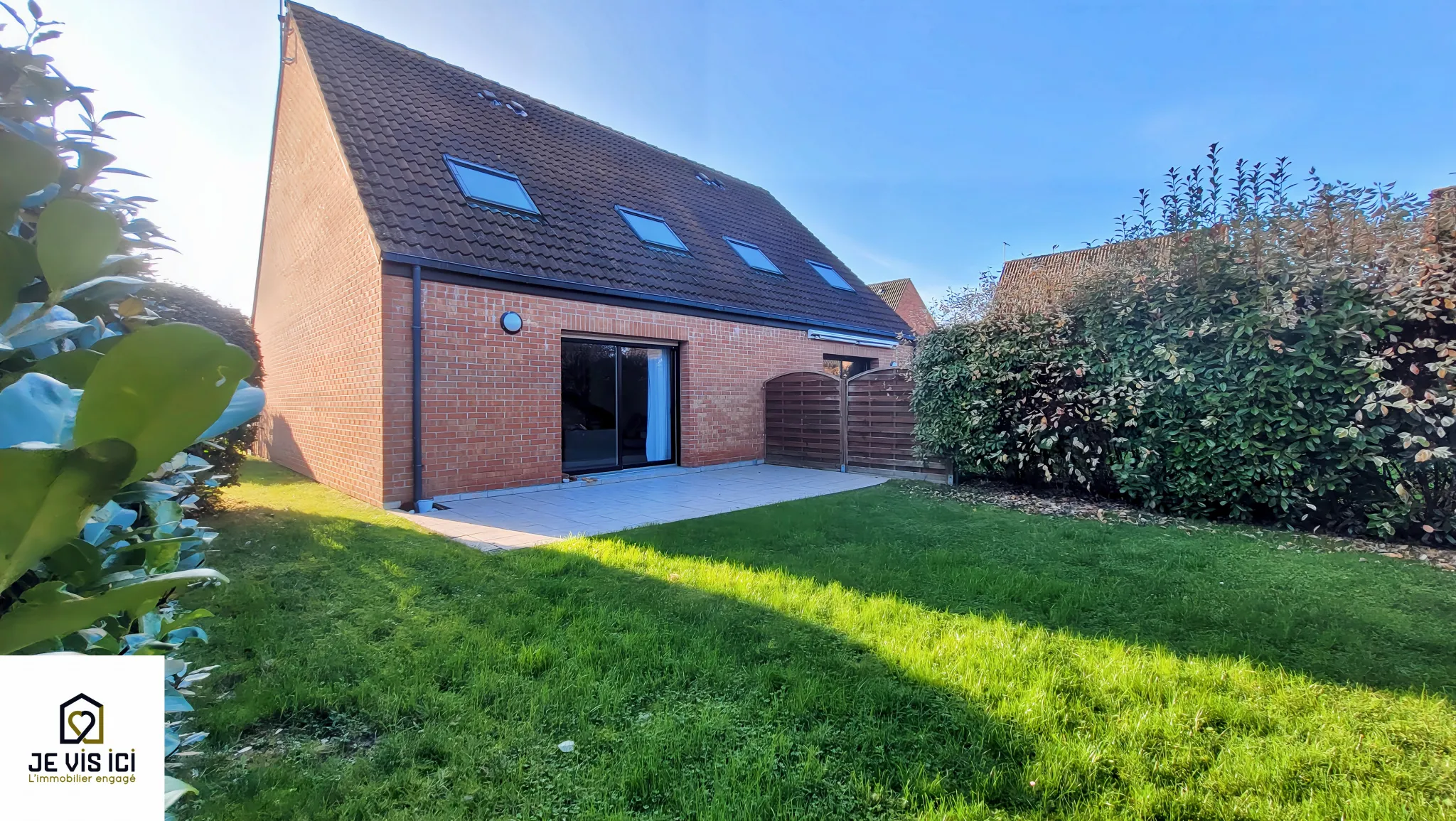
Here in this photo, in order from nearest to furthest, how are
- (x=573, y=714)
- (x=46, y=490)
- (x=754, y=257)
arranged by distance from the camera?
(x=46, y=490) < (x=573, y=714) < (x=754, y=257)

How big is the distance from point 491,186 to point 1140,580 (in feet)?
30.0

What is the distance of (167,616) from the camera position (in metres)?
1.40

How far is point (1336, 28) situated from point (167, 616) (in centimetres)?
1116

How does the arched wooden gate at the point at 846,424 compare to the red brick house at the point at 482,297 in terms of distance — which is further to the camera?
the arched wooden gate at the point at 846,424

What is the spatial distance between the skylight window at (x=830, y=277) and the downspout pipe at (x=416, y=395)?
9568 millimetres

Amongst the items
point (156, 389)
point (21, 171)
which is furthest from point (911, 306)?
point (156, 389)

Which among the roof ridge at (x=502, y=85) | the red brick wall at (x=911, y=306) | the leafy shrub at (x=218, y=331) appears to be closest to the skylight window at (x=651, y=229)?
the roof ridge at (x=502, y=85)

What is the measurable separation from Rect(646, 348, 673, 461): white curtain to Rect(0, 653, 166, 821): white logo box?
894 centimetres

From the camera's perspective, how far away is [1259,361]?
5.46 metres

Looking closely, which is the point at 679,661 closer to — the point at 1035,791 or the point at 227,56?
the point at 1035,791

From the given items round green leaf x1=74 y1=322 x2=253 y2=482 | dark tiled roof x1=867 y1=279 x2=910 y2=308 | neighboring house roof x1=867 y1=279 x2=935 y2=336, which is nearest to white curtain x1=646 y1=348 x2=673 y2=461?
round green leaf x1=74 y1=322 x2=253 y2=482

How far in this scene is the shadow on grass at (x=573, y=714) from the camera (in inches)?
76.7

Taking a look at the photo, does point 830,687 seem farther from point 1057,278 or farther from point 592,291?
point 592,291

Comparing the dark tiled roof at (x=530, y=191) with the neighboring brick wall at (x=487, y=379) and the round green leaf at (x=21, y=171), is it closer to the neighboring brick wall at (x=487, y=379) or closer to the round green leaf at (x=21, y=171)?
the neighboring brick wall at (x=487, y=379)
